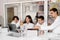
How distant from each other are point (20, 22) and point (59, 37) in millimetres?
580

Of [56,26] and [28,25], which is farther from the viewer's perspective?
[28,25]

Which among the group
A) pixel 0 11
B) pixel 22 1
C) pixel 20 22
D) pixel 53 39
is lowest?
pixel 53 39

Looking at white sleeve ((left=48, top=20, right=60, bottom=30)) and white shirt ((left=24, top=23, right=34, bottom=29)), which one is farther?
white shirt ((left=24, top=23, right=34, bottom=29))

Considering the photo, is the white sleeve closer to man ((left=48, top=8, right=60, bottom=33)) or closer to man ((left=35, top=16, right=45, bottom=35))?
man ((left=48, top=8, right=60, bottom=33))

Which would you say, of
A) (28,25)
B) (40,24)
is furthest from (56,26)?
(28,25)

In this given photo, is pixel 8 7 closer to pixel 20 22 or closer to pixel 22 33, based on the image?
pixel 20 22

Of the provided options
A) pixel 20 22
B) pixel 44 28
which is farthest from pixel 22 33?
pixel 44 28

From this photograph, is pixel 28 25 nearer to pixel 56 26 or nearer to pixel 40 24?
pixel 40 24

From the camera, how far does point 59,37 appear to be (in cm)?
117

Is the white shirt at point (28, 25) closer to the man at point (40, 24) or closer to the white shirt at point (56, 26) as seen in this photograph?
the man at point (40, 24)

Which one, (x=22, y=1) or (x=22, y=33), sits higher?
(x=22, y=1)

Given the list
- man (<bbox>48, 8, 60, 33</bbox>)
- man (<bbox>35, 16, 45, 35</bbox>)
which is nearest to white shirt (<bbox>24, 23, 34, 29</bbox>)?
man (<bbox>35, 16, 45, 35</bbox>)

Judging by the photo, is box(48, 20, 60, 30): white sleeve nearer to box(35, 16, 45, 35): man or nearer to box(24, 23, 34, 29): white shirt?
box(35, 16, 45, 35): man

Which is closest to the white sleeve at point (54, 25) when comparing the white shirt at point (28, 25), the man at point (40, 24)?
the man at point (40, 24)
